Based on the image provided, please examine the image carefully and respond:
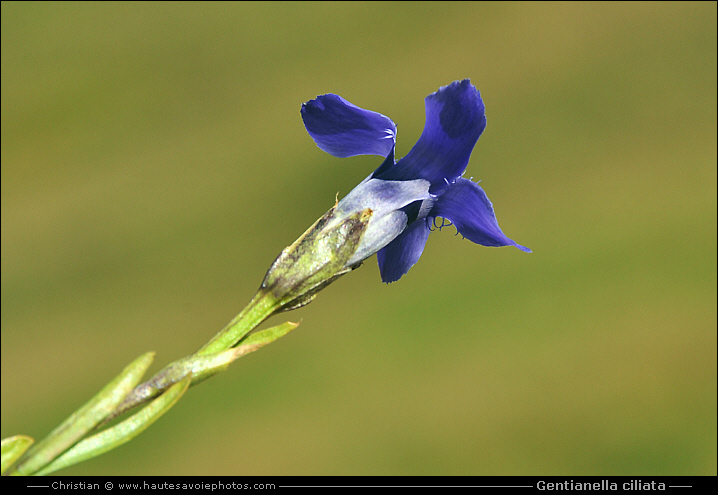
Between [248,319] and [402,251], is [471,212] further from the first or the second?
[248,319]

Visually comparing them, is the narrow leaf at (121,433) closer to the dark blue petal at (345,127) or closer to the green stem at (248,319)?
the green stem at (248,319)

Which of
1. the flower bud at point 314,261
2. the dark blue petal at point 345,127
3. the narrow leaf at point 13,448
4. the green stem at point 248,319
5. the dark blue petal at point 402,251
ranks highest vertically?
the dark blue petal at point 345,127

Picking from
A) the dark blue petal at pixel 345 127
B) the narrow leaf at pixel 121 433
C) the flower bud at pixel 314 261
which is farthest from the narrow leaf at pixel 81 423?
the dark blue petal at pixel 345 127

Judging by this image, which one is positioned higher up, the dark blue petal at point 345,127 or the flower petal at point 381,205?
the dark blue petal at point 345,127

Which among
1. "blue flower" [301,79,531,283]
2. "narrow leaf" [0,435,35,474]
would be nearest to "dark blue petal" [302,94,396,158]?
"blue flower" [301,79,531,283]
